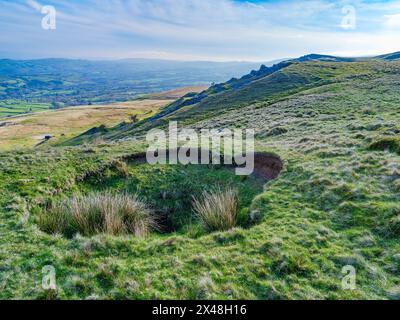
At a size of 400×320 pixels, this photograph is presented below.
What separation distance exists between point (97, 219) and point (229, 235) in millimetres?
4691

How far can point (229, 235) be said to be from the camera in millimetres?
9344

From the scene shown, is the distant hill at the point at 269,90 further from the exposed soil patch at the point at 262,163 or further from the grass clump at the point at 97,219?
the grass clump at the point at 97,219

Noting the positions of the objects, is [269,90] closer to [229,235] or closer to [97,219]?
[97,219]

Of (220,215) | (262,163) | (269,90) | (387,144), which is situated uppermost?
(269,90)

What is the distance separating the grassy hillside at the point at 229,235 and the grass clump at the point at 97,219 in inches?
22.3

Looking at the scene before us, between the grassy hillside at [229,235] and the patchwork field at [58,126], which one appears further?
the patchwork field at [58,126]

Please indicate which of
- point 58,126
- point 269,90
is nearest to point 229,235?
point 269,90

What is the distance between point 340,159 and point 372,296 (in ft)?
31.2

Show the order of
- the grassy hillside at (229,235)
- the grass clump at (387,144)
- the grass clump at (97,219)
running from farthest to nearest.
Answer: the grass clump at (387,144), the grass clump at (97,219), the grassy hillside at (229,235)

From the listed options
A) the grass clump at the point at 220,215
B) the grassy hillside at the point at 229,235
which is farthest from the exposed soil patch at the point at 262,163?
the grass clump at the point at 220,215

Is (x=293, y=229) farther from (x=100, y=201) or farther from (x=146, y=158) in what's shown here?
(x=146, y=158)

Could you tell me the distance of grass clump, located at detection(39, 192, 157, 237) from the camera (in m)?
10.4

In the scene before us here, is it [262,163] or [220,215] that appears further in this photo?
[262,163]

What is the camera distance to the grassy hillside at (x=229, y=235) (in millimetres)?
7145
